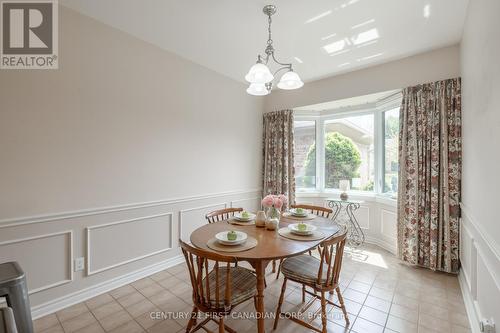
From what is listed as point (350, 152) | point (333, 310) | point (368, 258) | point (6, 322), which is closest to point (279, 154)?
point (350, 152)

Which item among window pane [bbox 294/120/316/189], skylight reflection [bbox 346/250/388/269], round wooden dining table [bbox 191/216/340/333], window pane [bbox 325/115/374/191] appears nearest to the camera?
round wooden dining table [bbox 191/216/340/333]

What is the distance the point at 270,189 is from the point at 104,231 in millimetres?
2716

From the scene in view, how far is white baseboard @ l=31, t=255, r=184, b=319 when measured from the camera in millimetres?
2051

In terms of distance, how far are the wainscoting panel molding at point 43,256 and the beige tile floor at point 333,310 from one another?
30 centimetres

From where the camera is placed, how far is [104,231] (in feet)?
8.04

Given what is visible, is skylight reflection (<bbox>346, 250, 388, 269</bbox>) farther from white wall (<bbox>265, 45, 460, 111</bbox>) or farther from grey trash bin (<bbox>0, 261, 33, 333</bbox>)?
grey trash bin (<bbox>0, 261, 33, 333</bbox>)

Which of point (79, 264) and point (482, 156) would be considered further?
point (79, 264)

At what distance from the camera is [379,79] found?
3348 mm

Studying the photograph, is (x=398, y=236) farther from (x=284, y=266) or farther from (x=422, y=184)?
(x=284, y=266)

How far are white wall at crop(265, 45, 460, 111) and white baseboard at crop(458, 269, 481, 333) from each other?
2.30 m

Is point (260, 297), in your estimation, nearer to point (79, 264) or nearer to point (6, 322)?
point (6, 322)

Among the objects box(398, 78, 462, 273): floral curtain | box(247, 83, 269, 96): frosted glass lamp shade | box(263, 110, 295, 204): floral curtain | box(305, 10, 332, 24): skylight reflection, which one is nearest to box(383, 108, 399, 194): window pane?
box(398, 78, 462, 273): floral curtain

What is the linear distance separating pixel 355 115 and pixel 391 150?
880mm

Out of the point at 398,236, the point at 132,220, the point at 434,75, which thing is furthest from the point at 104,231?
the point at 434,75
